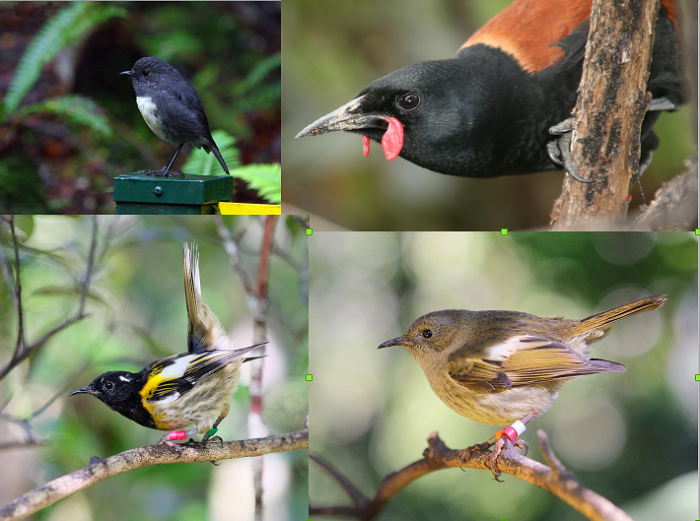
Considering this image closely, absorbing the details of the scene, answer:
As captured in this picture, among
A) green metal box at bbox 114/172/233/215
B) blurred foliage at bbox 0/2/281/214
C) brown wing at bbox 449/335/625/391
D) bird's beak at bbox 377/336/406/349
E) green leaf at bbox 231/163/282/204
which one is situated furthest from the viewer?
blurred foliage at bbox 0/2/281/214

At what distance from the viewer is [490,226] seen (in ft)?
7.39

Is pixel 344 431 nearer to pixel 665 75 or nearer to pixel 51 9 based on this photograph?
pixel 665 75

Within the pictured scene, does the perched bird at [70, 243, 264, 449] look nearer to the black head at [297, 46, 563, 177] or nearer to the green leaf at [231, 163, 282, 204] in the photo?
the green leaf at [231, 163, 282, 204]

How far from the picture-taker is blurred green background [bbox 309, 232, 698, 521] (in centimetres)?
224

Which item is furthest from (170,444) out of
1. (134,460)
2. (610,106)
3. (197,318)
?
(610,106)

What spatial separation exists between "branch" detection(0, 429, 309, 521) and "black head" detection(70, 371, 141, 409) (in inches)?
7.2

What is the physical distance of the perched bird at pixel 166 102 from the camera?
206cm

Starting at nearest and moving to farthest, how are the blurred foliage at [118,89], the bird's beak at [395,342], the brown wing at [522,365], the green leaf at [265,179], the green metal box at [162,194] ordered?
the brown wing at [522,365], the green metal box at [162,194], the bird's beak at [395,342], the green leaf at [265,179], the blurred foliage at [118,89]

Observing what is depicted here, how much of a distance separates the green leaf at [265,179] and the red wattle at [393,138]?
48 cm

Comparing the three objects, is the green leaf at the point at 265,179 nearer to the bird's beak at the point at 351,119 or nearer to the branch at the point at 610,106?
the bird's beak at the point at 351,119

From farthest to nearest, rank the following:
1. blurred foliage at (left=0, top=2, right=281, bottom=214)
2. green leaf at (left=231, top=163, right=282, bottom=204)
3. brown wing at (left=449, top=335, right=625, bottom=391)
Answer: blurred foliage at (left=0, top=2, right=281, bottom=214), green leaf at (left=231, top=163, right=282, bottom=204), brown wing at (left=449, top=335, right=625, bottom=391)

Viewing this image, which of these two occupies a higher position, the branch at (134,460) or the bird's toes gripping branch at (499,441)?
the bird's toes gripping branch at (499,441)

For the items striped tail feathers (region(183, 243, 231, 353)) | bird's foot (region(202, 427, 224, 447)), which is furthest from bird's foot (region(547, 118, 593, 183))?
bird's foot (region(202, 427, 224, 447))

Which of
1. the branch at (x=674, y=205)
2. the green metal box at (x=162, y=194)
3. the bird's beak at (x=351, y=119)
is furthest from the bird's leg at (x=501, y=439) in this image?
the green metal box at (x=162, y=194)
